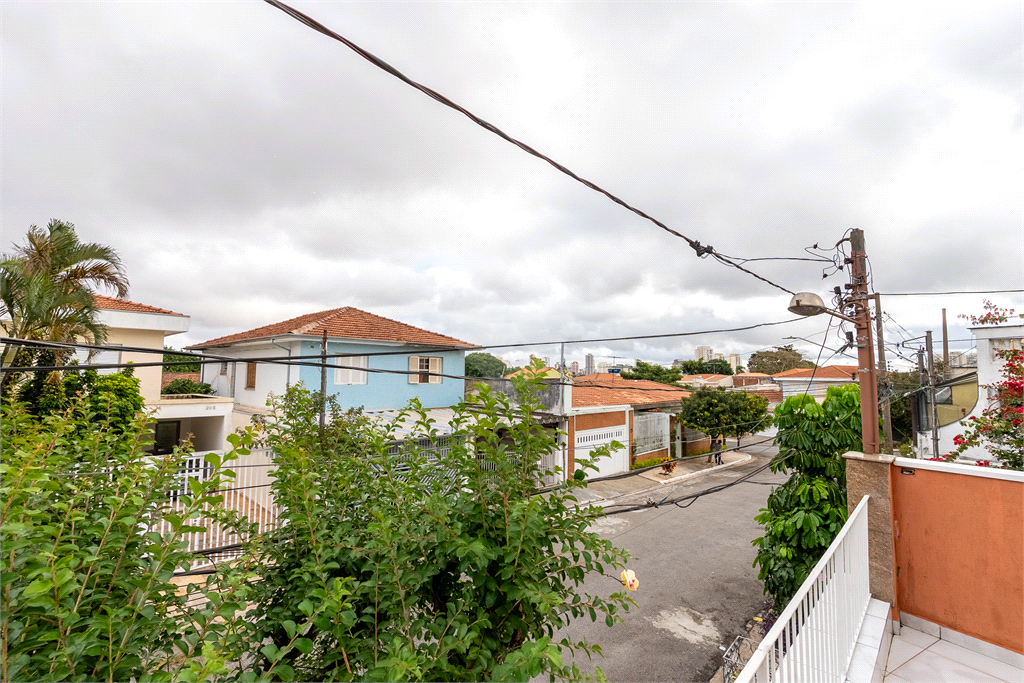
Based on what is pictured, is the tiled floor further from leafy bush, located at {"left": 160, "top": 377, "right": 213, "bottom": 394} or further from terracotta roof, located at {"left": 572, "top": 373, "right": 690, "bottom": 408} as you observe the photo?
leafy bush, located at {"left": 160, "top": 377, "right": 213, "bottom": 394}

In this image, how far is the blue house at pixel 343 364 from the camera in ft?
41.4

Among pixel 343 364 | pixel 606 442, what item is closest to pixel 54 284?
pixel 343 364

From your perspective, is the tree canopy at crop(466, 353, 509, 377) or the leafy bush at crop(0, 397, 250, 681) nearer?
the leafy bush at crop(0, 397, 250, 681)

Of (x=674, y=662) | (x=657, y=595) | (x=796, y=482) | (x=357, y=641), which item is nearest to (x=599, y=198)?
(x=357, y=641)

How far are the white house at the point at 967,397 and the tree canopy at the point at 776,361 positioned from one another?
30.1 m

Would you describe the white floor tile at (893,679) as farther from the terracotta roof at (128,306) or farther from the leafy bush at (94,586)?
the terracotta roof at (128,306)

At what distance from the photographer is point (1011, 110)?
3631 mm

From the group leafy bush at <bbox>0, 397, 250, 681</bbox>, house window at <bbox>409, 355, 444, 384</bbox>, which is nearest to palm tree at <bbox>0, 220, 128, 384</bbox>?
leafy bush at <bbox>0, 397, 250, 681</bbox>

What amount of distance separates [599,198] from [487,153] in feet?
3.06

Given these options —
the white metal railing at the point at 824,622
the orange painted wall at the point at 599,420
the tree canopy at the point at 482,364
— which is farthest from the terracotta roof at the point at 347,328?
the white metal railing at the point at 824,622

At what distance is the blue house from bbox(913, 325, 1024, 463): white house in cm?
1239

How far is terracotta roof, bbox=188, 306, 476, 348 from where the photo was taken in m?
13.7

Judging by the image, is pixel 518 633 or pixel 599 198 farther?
pixel 599 198

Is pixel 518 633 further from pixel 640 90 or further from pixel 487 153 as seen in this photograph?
pixel 640 90
